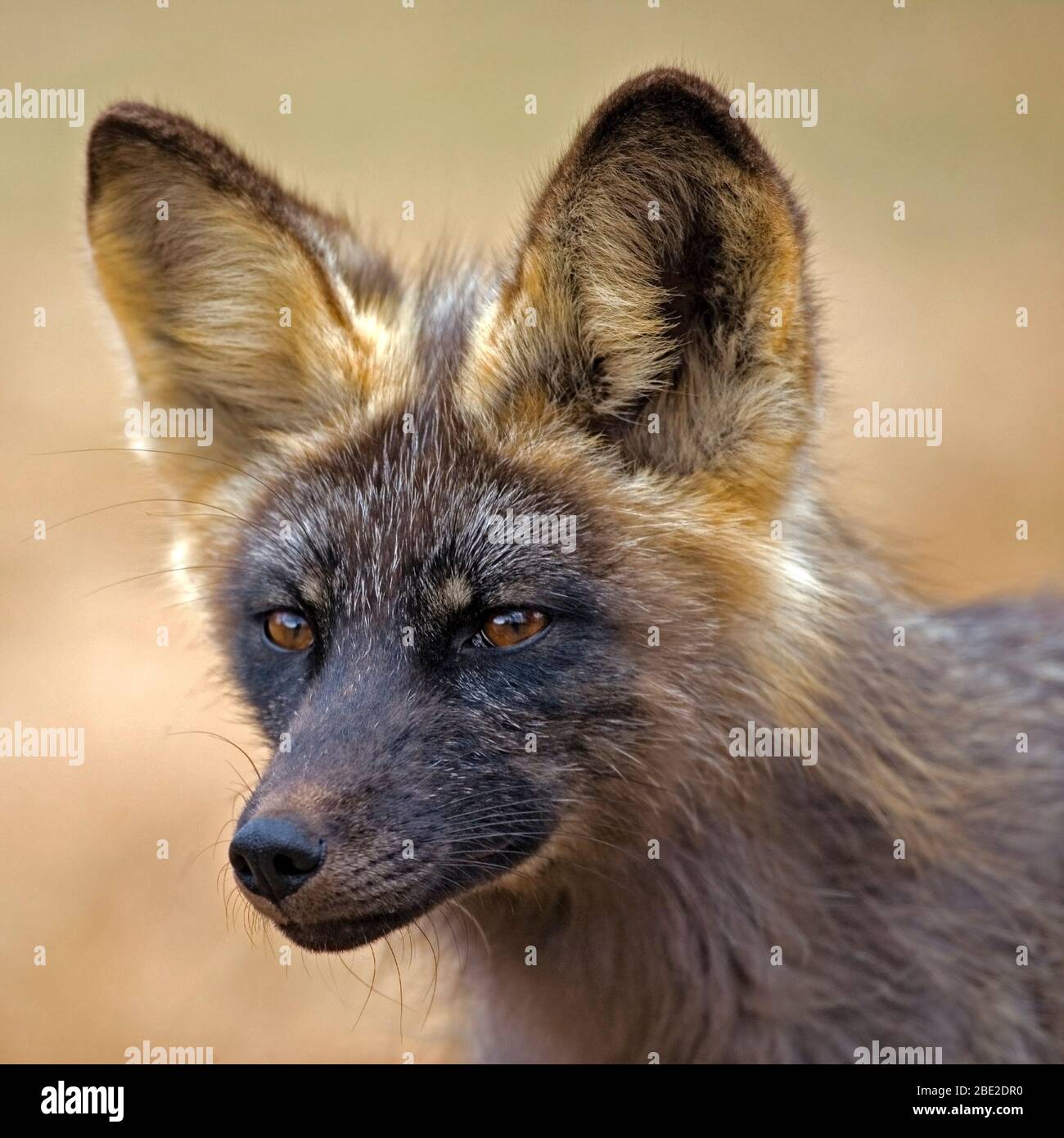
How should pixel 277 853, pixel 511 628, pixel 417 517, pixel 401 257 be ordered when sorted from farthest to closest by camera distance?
1. pixel 401 257
2. pixel 417 517
3. pixel 511 628
4. pixel 277 853

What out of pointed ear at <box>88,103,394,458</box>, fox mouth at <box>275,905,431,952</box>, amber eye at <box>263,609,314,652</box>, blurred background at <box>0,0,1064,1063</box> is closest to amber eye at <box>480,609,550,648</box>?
amber eye at <box>263,609,314,652</box>

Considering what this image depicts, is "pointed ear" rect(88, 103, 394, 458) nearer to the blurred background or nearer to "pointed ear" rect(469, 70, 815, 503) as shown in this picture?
the blurred background

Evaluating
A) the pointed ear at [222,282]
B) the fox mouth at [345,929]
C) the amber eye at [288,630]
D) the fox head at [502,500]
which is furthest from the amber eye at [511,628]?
the pointed ear at [222,282]

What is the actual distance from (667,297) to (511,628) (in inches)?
43.4

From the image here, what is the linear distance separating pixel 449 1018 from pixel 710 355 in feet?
9.64

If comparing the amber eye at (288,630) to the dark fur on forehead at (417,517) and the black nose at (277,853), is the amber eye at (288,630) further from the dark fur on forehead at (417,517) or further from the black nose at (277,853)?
the black nose at (277,853)

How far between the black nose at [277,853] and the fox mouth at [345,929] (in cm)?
18

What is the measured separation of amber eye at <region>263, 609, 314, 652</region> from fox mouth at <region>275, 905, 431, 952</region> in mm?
919

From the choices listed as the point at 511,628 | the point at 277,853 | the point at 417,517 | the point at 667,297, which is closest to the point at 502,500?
the point at 417,517

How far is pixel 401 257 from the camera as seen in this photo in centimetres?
542

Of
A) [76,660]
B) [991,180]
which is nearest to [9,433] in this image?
[76,660]

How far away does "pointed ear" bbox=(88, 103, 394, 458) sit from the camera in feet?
13.5

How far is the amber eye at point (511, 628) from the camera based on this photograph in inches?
143

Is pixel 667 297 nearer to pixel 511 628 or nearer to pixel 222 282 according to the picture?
pixel 511 628
